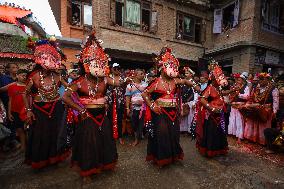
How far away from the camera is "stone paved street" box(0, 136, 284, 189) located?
12.6 feet

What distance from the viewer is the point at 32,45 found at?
4559 millimetres

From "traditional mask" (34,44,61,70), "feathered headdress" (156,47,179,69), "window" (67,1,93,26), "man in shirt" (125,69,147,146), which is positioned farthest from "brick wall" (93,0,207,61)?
"feathered headdress" (156,47,179,69)

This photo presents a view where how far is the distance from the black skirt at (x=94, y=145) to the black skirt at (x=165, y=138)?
0.88 meters

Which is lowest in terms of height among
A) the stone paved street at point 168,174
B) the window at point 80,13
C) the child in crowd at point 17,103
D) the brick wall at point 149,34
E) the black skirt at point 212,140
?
the stone paved street at point 168,174

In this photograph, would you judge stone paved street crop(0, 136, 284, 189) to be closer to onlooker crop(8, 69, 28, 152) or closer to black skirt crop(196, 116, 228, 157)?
black skirt crop(196, 116, 228, 157)

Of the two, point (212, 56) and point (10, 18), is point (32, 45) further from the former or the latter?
point (10, 18)

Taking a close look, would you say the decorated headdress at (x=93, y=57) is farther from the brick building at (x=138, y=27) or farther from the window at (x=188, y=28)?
the window at (x=188, y=28)

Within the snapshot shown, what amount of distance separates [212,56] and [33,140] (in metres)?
13.6

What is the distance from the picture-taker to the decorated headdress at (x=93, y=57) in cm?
391

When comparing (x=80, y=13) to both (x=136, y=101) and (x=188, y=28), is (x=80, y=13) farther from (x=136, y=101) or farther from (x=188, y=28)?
(x=136, y=101)

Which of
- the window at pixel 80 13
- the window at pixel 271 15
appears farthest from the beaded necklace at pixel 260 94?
the window at pixel 80 13

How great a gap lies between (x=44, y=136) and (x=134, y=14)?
423 inches

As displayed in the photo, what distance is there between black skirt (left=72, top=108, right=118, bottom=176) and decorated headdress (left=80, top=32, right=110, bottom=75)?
2.43ft

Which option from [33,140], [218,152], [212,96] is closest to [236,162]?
[218,152]
